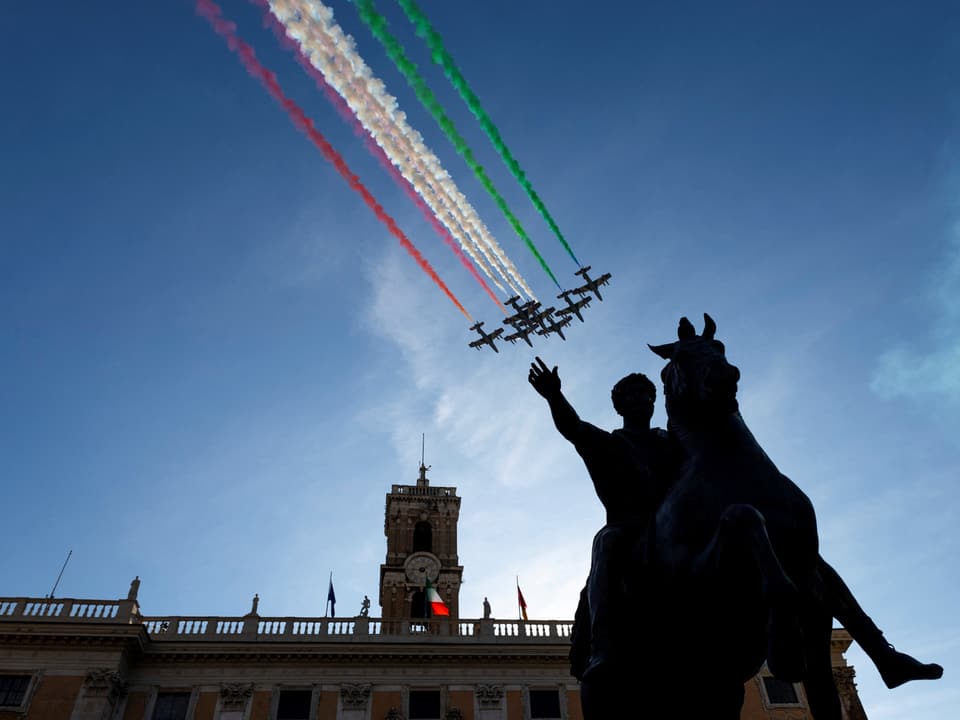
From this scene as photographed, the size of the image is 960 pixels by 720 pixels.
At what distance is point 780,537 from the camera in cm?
383

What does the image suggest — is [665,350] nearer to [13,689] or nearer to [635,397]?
[635,397]

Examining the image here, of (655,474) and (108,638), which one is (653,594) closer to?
(655,474)

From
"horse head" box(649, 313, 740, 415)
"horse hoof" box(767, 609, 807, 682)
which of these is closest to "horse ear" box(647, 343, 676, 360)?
"horse head" box(649, 313, 740, 415)

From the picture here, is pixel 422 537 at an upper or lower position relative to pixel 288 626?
upper

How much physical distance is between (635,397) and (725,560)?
2.47 metres

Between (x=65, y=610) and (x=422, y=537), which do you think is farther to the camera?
(x=422, y=537)

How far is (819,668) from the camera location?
12.0 ft

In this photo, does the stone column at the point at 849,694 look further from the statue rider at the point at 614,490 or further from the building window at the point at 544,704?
the statue rider at the point at 614,490

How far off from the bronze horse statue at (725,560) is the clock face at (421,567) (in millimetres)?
51269

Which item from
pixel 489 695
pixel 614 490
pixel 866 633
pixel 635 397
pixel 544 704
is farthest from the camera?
pixel 544 704

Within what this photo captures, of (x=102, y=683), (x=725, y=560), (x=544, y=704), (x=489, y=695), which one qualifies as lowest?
(x=725, y=560)

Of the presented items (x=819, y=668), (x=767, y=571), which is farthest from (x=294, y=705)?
(x=767, y=571)

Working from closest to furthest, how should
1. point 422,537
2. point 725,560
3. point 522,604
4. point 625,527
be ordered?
point 725,560
point 625,527
point 522,604
point 422,537

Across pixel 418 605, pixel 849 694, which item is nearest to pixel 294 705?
pixel 418 605
